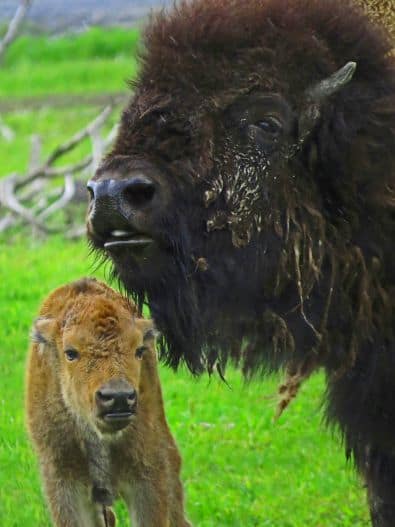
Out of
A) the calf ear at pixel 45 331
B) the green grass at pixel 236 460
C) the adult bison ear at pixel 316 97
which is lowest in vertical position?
the green grass at pixel 236 460

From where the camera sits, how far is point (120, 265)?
367 centimetres

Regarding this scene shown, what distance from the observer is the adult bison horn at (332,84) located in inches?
143

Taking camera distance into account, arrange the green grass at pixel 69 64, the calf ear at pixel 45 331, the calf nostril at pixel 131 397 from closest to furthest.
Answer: the calf nostril at pixel 131 397 < the calf ear at pixel 45 331 < the green grass at pixel 69 64

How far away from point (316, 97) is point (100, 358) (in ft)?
5.80

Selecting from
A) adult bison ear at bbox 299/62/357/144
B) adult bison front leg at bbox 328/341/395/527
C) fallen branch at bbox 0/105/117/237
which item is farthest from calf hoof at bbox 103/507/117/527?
fallen branch at bbox 0/105/117/237

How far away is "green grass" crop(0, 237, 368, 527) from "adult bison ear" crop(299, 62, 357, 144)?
1752mm

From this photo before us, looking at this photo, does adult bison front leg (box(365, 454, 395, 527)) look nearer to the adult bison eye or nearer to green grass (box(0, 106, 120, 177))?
the adult bison eye

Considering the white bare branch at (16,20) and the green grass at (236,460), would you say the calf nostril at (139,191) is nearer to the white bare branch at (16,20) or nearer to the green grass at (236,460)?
the green grass at (236,460)

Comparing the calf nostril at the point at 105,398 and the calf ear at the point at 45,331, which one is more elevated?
the calf ear at the point at 45,331

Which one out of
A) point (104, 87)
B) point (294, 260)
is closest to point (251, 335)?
point (294, 260)

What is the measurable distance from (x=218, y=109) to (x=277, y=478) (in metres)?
3.42

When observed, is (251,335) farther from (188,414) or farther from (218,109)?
(188,414)

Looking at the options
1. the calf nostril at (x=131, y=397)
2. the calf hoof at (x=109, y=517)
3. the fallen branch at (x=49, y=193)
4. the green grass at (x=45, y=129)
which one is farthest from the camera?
the green grass at (x=45, y=129)

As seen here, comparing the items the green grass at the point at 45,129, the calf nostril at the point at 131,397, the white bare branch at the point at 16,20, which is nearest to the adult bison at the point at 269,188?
the calf nostril at the point at 131,397
